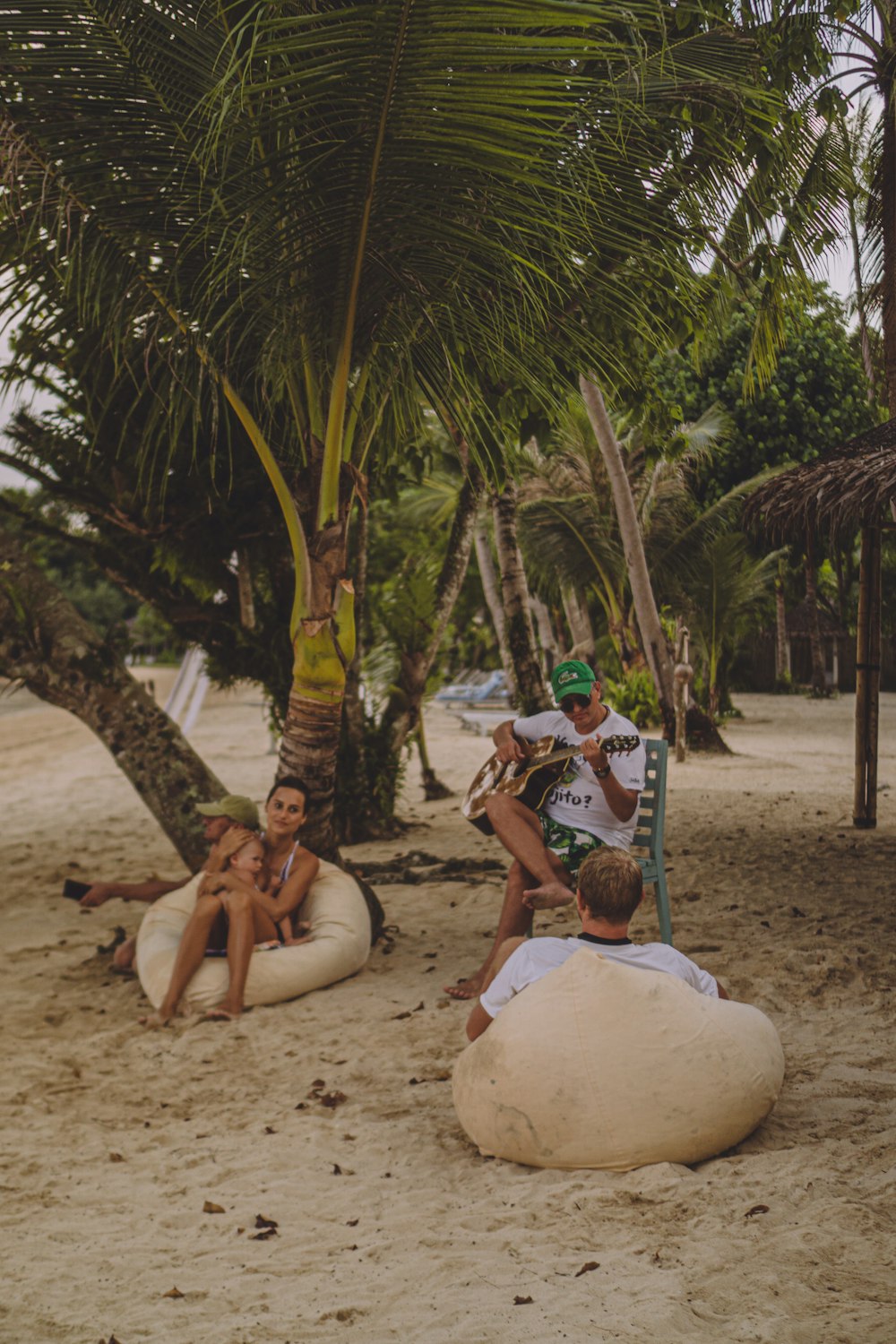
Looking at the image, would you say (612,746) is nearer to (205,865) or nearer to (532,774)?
(532,774)

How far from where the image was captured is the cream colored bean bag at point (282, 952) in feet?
14.9

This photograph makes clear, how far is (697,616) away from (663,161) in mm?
11774

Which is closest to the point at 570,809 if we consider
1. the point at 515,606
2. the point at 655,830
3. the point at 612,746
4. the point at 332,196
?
the point at 612,746

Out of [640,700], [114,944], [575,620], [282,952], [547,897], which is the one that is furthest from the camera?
[575,620]

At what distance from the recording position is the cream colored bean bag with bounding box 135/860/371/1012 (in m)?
4.53

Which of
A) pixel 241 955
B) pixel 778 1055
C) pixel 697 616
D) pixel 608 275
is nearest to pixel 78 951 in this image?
pixel 241 955

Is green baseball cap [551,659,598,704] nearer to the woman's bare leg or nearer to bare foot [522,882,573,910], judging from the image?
bare foot [522,882,573,910]

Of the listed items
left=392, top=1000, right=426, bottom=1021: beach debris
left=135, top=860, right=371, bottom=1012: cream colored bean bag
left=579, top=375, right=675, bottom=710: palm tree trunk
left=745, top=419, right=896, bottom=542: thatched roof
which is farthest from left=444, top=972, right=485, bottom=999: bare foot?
left=579, top=375, right=675, bottom=710: palm tree trunk

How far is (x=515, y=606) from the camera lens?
8672 millimetres

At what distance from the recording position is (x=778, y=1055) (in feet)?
10.4

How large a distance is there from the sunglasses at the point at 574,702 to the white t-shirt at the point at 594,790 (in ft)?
0.38

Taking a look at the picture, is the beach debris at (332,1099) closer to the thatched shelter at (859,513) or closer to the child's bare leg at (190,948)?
the child's bare leg at (190,948)

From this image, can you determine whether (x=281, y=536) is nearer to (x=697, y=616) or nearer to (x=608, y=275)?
(x=608, y=275)

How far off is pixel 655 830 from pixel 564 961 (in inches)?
68.2
